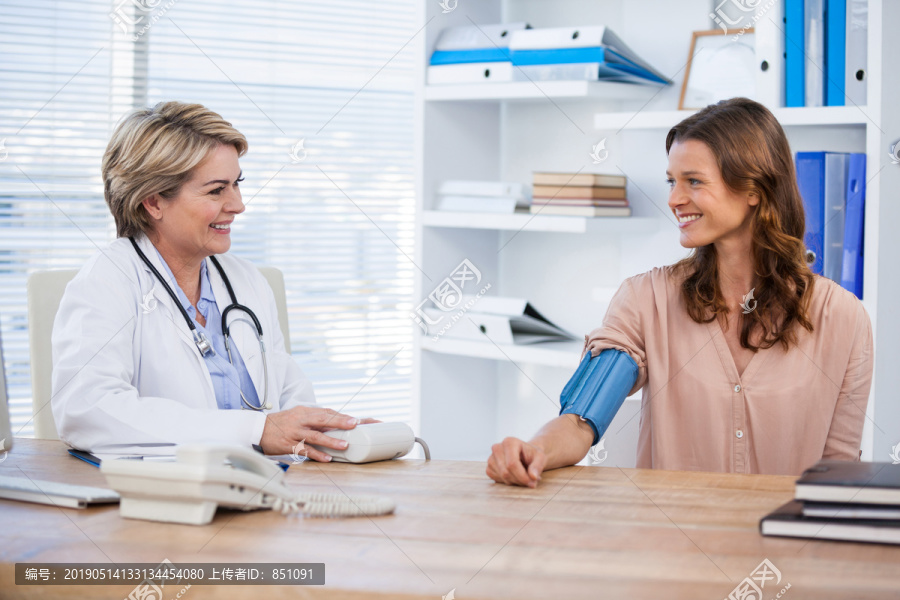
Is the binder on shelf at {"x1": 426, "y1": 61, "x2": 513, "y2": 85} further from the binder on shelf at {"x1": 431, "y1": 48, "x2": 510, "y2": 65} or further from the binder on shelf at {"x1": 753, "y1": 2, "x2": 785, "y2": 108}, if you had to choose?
the binder on shelf at {"x1": 753, "y1": 2, "x2": 785, "y2": 108}

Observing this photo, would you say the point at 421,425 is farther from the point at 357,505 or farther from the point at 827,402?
the point at 357,505

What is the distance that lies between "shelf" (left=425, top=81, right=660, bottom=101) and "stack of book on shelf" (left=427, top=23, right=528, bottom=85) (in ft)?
0.09

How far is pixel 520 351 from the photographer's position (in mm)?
2902

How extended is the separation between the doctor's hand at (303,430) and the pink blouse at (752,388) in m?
0.58

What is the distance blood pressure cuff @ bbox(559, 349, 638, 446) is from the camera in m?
1.72

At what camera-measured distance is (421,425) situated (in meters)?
3.24

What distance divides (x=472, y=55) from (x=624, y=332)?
1.49 meters

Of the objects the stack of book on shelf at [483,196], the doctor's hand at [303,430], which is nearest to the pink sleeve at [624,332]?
the doctor's hand at [303,430]

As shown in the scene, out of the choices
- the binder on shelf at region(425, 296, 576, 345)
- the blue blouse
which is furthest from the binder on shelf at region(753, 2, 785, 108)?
the blue blouse

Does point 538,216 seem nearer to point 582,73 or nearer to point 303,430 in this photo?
point 582,73

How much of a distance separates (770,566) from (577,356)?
67.8 inches

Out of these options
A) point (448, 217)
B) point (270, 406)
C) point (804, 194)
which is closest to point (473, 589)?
point (270, 406)

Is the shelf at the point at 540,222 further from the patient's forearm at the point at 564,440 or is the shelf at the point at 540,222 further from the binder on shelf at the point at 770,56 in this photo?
the patient's forearm at the point at 564,440

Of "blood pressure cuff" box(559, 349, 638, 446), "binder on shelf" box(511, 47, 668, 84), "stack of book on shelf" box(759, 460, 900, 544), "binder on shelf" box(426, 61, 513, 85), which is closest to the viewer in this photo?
"stack of book on shelf" box(759, 460, 900, 544)
